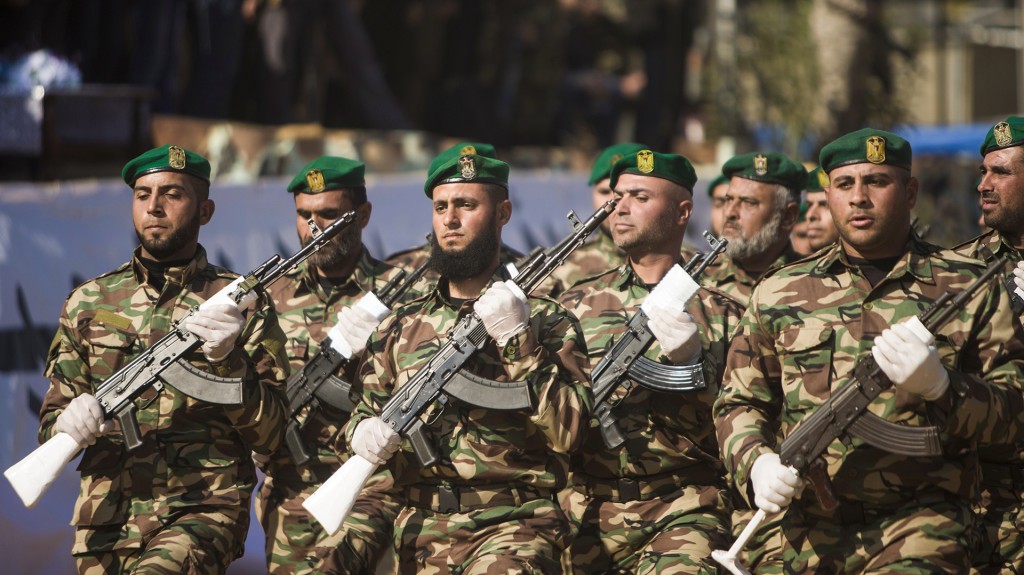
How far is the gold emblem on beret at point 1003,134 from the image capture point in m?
6.99

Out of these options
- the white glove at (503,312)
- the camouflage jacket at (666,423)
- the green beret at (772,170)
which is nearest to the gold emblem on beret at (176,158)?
the white glove at (503,312)

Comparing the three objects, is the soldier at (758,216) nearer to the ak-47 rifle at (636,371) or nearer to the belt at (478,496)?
the ak-47 rifle at (636,371)

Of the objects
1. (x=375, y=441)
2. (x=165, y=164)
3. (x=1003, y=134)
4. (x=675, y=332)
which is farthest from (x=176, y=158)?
(x=1003, y=134)

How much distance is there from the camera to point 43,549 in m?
8.70

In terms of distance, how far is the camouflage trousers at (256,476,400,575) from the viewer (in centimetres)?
677

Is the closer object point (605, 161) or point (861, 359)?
point (861, 359)

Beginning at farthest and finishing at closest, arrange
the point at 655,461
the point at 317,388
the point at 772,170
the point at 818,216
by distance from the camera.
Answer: the point at 818,216 → the point at 772,170 → the point at 317,388 → the point at 655,461

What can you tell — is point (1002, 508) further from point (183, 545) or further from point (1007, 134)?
point (183, 545)

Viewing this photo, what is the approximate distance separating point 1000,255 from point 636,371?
1999 millimetres

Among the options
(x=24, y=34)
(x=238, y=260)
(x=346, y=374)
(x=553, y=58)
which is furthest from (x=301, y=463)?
(x=553, y=58)

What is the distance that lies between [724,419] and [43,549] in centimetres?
491

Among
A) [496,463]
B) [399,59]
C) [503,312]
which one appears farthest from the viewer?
[399,59]

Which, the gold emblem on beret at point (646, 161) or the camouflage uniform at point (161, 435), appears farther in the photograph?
the gold emblem on beret at point (646, 161)

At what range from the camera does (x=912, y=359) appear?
5133 mm
